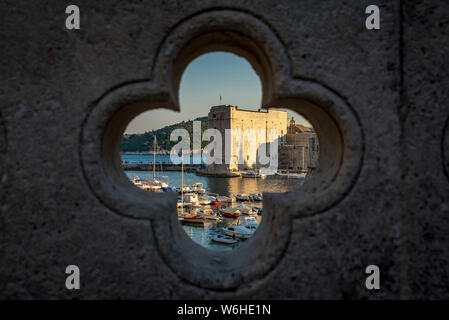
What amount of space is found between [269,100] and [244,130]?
45.8m

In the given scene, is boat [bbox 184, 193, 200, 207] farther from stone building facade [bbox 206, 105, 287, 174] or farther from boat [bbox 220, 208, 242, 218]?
stone building facade [bbox 206, 105, 287, 174]

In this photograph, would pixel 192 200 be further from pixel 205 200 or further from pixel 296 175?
pixel 296 175

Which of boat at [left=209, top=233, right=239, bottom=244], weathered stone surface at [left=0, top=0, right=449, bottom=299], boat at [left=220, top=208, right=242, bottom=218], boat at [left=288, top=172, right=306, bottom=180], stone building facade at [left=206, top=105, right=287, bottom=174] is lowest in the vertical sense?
boat at [left=209, top=233, right=239, bottom=244]

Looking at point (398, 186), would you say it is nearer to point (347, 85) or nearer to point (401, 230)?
point (401, 230)

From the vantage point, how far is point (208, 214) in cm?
2234

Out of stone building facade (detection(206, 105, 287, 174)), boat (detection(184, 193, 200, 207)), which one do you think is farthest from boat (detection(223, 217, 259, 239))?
stone building facade (detection(206, 105, 287, 174))

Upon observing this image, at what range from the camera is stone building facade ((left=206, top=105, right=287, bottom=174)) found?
45125mm

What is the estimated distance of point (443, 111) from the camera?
58.4 inches

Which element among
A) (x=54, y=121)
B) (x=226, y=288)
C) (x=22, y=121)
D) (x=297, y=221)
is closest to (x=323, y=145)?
(x=297, y=221)

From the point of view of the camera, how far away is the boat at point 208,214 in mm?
21656

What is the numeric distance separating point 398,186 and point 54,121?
1.96 meters

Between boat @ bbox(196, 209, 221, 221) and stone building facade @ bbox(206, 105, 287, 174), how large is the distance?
77.3 feet

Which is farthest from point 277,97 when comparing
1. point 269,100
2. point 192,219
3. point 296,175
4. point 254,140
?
point 254,140

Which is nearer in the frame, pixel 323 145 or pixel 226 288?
pixel 226 288
